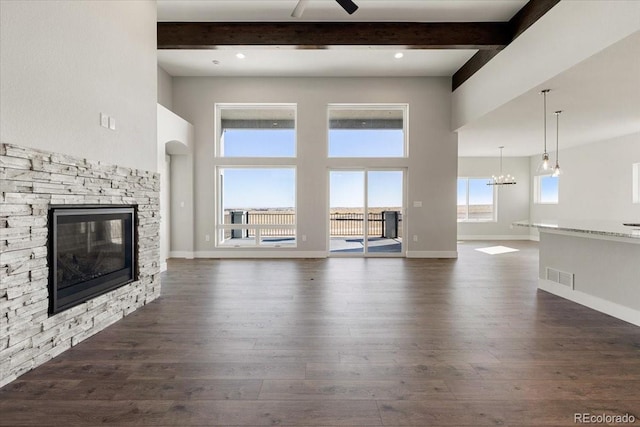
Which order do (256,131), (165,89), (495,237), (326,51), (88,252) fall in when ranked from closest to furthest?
(88,252)
(326,51)
(165,89)
(256,131)
(495,237)

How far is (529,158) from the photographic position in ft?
33.2

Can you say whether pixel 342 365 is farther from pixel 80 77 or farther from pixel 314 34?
pixel 314 34

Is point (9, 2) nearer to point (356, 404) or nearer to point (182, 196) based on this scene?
point (356, 404)

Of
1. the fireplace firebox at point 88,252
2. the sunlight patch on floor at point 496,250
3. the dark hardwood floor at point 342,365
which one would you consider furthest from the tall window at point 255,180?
the sunlight patch on floor at point 496,250

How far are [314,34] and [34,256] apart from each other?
438 cm

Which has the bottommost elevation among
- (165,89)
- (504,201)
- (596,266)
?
(596,266)

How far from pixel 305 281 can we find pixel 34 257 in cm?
306

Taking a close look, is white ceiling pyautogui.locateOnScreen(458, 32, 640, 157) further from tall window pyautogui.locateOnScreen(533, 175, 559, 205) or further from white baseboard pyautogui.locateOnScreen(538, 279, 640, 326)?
white baseboard pyautogui.locateOnScreen(538, 279, 640, 326)

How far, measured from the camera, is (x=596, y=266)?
338 cm

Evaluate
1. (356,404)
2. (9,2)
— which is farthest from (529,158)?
(9,2)

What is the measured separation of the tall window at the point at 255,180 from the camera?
6.78 m

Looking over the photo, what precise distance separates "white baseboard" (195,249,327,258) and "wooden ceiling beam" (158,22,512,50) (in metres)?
3.87

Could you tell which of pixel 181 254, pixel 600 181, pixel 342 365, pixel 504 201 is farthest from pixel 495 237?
pixel 342 365

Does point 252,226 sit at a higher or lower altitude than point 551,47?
lower
